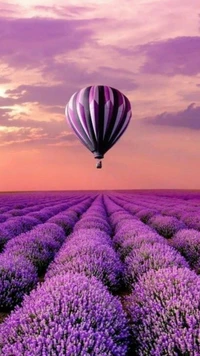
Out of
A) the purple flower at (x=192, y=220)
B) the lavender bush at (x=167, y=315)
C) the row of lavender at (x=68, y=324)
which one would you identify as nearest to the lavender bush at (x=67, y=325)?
the row of lavender at (x=68, y=324)

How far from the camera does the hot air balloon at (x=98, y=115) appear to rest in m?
14.4

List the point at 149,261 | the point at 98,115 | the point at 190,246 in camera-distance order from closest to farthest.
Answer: the point at 149,261 < the point at 190,246 < the point at 98,115

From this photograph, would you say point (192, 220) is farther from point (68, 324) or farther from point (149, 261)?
point (68, 324)

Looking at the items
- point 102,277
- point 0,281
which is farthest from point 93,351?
point 0,281

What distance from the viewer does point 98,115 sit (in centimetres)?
A: 1440

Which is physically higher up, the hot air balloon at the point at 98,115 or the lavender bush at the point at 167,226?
the hot air balloon at the point at 98,115

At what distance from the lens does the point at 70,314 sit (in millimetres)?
3039

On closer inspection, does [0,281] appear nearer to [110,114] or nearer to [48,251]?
[48,251]

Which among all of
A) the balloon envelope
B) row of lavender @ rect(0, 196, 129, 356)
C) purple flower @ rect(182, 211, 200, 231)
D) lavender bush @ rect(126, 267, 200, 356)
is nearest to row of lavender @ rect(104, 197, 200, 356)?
lavender bush @ rect(126, 267, 200, 356)

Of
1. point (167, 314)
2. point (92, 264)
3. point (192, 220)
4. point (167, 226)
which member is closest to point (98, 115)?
point (192, 220)

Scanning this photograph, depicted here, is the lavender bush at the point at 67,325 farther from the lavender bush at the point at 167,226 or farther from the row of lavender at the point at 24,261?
the lavender bush at the point at 167,226

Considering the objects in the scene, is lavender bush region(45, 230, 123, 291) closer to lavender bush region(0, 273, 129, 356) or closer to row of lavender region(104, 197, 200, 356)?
row of lavender region(104, 197, 200, 356)

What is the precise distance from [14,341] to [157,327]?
1124 mm

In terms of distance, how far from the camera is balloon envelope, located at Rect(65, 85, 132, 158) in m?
14.4
